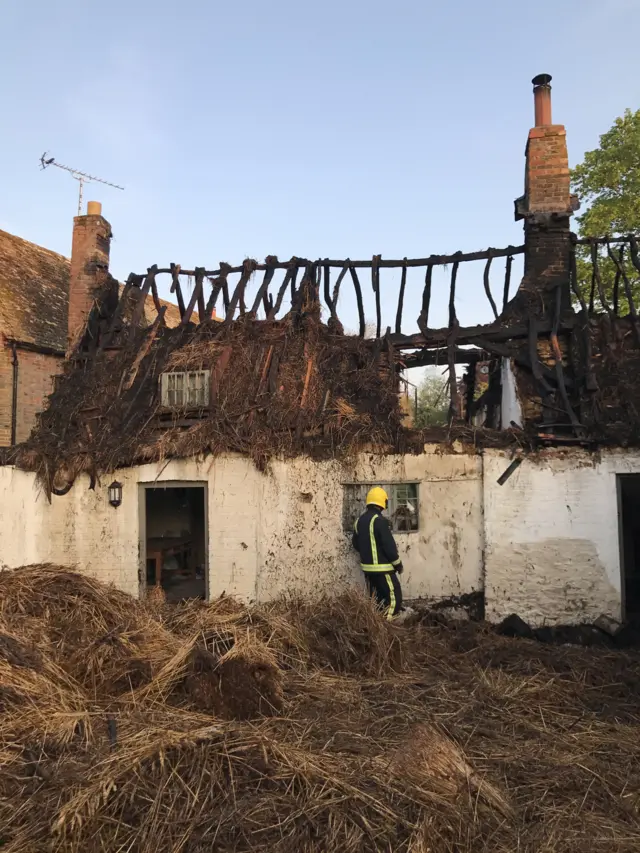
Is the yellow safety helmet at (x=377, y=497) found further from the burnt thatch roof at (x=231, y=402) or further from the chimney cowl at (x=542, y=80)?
the chimney cowl at (x=542, y=80)

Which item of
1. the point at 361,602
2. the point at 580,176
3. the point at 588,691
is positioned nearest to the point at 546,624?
the point at 588,691

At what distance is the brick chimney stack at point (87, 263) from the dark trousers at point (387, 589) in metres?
6.87

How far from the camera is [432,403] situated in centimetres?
2417

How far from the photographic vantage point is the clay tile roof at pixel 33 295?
51.7 feet

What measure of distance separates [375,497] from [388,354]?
2.75m

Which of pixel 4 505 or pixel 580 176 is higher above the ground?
pixel 580 176

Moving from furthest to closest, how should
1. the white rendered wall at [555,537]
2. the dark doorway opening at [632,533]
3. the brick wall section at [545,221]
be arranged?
the dark doorway opening at [632,533] < the brick wall section at [545,221] < the white rendered wall at [555,537]

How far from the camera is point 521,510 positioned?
8.67 metres

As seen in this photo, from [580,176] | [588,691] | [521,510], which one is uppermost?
[580,176]

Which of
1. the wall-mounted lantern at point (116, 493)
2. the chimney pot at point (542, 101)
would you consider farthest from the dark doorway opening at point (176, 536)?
the chimney pot at point (542, 101)

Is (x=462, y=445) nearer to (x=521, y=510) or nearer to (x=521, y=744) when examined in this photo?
(x=521, y=510)

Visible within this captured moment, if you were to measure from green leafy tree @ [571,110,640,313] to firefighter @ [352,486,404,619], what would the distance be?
499 inches

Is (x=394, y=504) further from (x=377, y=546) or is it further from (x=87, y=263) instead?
(x=87, y=263)

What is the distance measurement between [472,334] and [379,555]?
3.96 meters
